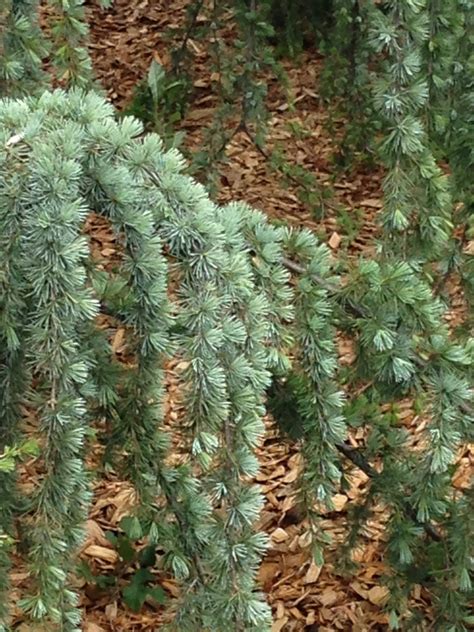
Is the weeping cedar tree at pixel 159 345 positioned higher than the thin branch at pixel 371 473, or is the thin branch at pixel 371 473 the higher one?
the weeping cedar tree at pixel 159 345

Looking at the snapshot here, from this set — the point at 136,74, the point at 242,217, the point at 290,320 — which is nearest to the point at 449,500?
the point at 290,320

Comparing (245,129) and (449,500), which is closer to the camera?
(449,500)

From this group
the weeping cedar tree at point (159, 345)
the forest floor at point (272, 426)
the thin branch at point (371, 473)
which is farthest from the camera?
the forest floor at point (272, 426)

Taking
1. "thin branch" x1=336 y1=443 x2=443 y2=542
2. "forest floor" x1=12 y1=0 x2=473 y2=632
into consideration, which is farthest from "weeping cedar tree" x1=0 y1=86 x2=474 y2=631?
"thin branch" x1=336 y1=443 x2=443 y2=542

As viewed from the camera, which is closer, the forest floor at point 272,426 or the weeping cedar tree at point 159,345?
the weeping cedar tree at point 159,345

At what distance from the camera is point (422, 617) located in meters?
Answer: 2.70

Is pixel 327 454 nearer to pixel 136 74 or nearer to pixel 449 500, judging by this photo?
pixel 449 500

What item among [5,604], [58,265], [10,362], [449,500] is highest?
[58,265]

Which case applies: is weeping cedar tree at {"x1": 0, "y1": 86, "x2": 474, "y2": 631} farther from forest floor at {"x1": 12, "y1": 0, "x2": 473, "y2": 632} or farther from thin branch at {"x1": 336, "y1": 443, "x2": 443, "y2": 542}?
thin branch at {"x1": 336, "y1": 443, "x2": 443, "y2": 542}

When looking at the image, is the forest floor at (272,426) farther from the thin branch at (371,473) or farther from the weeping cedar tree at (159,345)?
the weeping cedar tree at (159,345)

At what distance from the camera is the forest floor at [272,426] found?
3.07m

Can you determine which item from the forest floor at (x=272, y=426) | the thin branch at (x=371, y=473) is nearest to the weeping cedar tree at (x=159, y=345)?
the forest floor at (x=272, y=426)

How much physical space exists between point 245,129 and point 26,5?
4.07 feet

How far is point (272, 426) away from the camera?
248 centimetres
